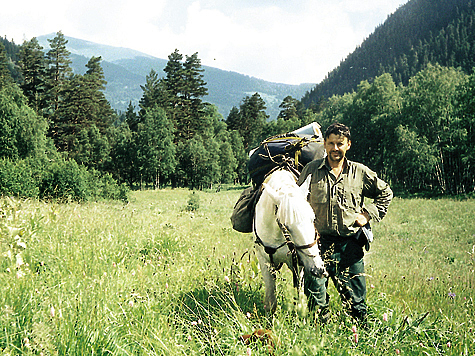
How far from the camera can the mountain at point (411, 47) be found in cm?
10907

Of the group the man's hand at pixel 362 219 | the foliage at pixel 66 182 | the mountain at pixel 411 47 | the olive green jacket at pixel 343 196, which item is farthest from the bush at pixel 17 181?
the mountain at pixel 411 47

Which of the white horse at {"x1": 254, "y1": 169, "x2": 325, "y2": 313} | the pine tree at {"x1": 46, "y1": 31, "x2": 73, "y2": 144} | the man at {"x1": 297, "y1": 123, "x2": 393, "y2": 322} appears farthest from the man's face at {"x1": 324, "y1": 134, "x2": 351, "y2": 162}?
the pine tree at {"x1": 46, "y1": 31, "x2": 73, "y2": 144}

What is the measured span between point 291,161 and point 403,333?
88.8 inches

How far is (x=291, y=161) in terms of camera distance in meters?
4.21

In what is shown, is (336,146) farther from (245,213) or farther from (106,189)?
(106,189)

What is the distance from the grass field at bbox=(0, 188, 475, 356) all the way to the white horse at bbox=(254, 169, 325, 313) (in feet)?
1.13

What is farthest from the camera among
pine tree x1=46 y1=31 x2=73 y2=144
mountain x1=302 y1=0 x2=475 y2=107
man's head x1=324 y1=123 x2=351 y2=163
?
mountain x1=302 y1=0 x2=475 y2=107

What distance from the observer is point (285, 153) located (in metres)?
4.36

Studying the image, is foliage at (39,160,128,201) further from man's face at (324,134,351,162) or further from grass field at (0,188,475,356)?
man's face at (324,134,351,162)

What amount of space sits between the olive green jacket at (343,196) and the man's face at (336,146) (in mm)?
124

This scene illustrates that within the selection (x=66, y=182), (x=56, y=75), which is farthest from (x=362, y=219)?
(x=56, y=75)

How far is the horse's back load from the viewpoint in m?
4.27

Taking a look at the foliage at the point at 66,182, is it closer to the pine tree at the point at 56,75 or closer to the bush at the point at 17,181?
the bush at the point at 17,181

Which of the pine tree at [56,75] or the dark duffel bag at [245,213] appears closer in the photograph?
the dark duffel bag at [245,213]
